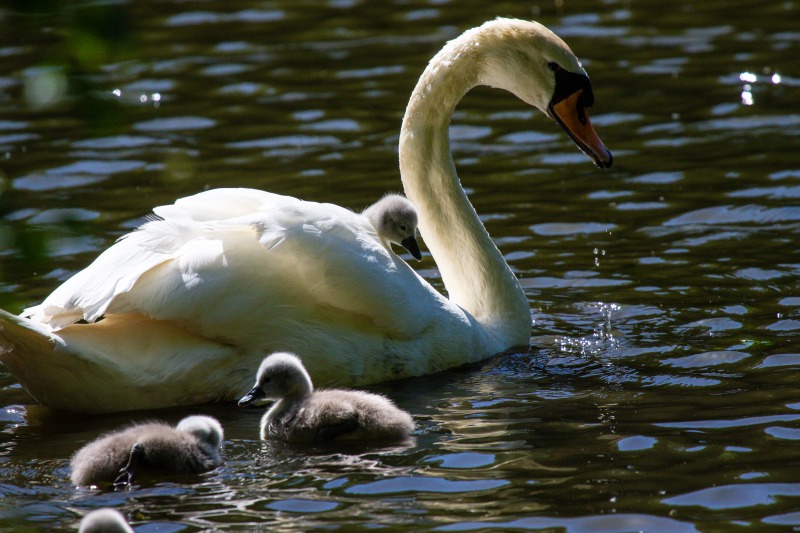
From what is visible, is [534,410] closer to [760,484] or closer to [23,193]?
[760,484]

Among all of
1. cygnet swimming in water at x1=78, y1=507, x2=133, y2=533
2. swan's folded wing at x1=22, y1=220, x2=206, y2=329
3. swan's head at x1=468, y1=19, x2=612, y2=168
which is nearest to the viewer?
cygnet swimming in water at x1=78, y1=507, x2=133, y2=533

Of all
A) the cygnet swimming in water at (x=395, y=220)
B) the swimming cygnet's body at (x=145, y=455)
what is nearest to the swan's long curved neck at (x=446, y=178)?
the cygnet swimming in water at (x=395, y=220)

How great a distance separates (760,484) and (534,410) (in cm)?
141

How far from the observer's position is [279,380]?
564cm

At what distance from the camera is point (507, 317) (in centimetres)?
738

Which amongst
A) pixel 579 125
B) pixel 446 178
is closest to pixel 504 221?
pixel 579 125

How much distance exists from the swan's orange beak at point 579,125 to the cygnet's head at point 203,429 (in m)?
3.57

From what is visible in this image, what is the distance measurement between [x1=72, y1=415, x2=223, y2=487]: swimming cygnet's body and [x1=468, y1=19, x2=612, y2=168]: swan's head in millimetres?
3541

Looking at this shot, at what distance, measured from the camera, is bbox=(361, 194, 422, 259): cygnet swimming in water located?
688 cm

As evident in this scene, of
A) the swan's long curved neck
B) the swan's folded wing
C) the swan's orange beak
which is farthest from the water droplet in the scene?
the swan's folded wing

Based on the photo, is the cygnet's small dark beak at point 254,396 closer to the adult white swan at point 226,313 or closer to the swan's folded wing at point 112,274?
the adult white swan at point 226,313

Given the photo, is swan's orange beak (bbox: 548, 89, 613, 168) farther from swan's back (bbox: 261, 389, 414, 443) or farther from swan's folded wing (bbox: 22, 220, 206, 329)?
swan's back (bbox: 261, 389, 414, 443)

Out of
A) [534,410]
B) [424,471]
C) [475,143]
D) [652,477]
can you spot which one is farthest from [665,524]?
[475,143]

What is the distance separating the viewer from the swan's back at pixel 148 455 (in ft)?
16.1
